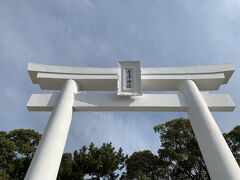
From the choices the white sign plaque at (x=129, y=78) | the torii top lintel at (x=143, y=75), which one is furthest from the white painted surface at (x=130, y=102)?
the torii top lintel at (x=143, y=75)

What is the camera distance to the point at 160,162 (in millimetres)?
13984

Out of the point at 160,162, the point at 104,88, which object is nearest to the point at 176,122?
the point at 160,162

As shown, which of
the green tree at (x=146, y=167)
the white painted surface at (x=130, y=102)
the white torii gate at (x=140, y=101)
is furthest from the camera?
the green tree at (x=146, y=167)

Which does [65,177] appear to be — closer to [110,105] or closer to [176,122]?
[176,122]

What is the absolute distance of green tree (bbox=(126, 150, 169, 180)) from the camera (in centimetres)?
1408

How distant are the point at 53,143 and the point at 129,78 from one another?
2.33 metres

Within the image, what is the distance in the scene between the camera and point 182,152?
13445 millimetres

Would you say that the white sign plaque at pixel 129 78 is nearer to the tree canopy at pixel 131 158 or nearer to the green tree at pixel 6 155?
the tree canopy at pixel 131 158

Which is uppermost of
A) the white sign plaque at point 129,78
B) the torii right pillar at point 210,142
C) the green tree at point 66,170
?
the green tree at point 66,170

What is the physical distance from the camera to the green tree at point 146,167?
46.2 ft

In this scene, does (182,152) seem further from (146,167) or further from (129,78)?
(129,78)

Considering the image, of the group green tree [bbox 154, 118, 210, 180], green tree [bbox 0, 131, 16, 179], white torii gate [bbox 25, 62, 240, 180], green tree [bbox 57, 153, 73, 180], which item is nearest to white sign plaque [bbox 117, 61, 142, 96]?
white torii gate [bbox 25, 62, 240, 180]

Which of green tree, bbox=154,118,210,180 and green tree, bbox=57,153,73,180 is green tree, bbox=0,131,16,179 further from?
green tree, bbox=154,118,210,180

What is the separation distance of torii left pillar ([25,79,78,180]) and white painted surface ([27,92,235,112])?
0.96 ft
